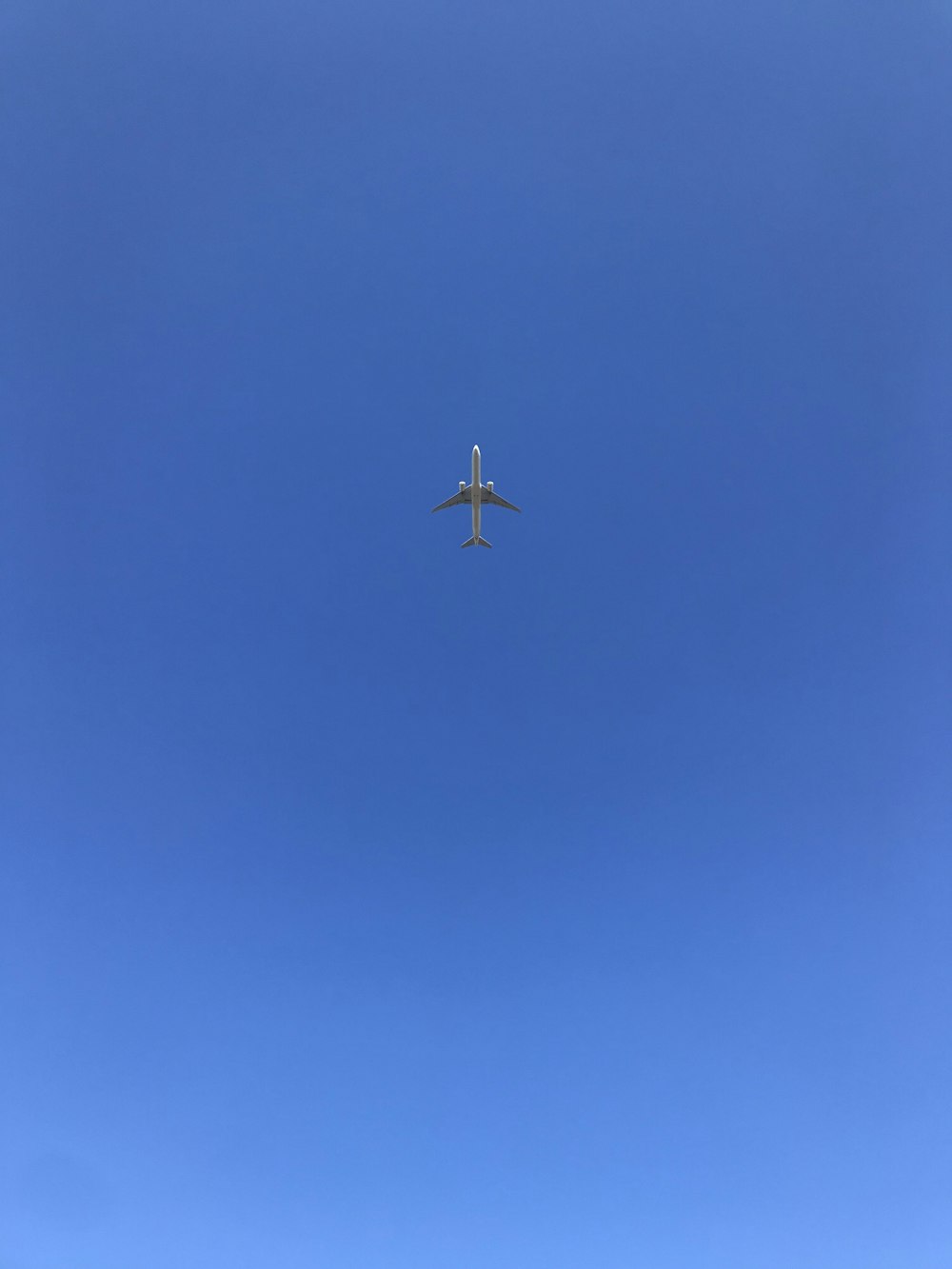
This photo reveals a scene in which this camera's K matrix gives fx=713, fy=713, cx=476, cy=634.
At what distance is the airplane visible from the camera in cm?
7944

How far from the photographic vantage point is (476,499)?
80.1 meters

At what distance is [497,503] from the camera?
273 feet

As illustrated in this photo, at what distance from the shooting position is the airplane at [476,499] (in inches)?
3127
